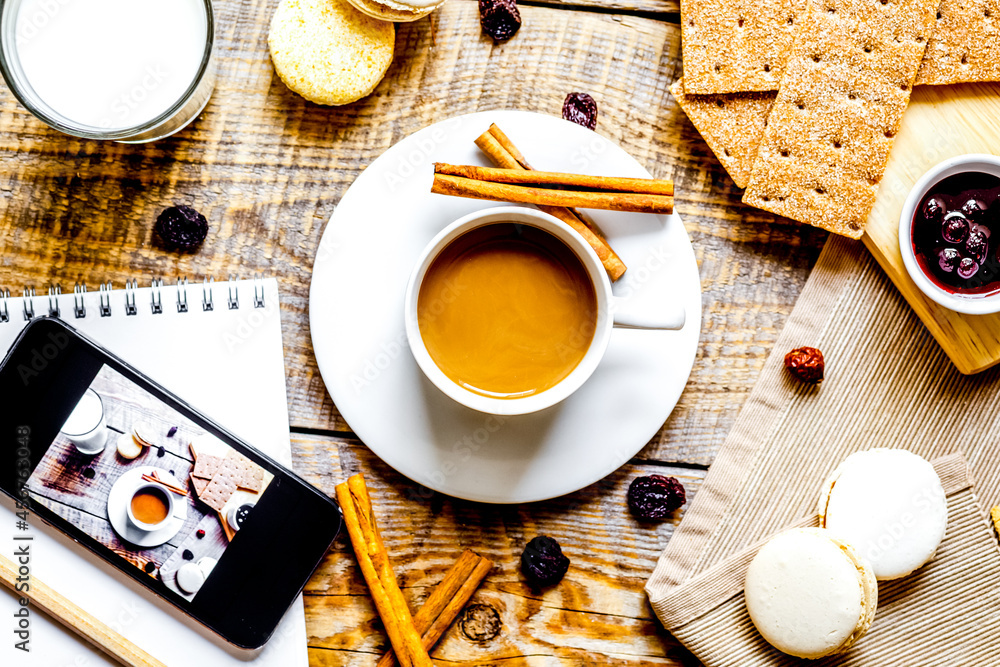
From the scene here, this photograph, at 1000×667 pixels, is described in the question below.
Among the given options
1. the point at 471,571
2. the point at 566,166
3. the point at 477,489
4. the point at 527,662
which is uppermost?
the point at 566,166

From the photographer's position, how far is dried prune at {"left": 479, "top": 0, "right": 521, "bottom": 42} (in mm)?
1055

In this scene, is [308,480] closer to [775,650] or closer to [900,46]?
[775,650]

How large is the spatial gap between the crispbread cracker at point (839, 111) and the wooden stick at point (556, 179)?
0.17 metres

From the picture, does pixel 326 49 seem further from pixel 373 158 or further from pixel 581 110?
pixel 581 110

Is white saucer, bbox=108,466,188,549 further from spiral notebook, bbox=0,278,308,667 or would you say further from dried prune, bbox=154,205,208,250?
dried prune, bbox=154,205,208,250

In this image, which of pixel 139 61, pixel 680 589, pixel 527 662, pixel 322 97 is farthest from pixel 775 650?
pixel 139 61

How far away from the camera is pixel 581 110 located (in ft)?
3.46

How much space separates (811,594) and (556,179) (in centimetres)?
66

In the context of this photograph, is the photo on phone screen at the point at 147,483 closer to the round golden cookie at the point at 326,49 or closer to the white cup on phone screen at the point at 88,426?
the white cup on phone screen at the point at 88,426

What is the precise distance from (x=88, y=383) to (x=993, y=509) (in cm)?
131

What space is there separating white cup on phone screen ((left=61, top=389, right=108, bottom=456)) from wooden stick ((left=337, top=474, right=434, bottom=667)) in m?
0.34

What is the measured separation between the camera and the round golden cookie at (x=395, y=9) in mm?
960

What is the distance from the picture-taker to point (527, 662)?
1074mm
